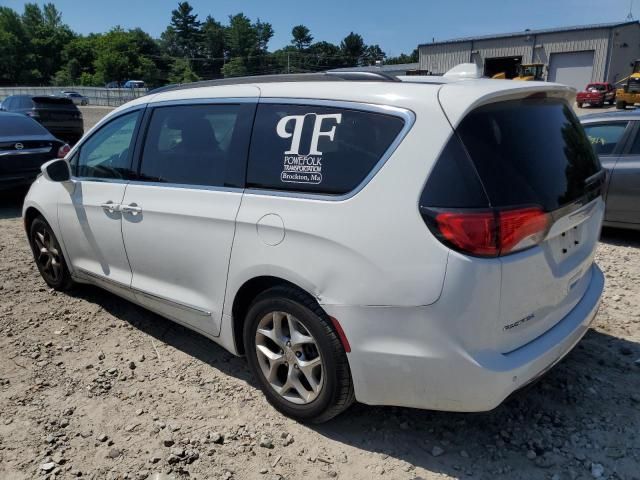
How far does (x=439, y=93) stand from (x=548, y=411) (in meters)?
1.87

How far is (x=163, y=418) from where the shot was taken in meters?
3.01

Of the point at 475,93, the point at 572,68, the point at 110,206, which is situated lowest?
the point at 572,68

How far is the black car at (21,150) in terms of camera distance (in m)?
8.16

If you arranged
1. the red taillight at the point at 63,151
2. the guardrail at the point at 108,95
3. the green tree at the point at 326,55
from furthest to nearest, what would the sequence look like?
the green tree at the point at 326,55 → the guardrail at the point at 108,95 → the red taillight at the point at 63,151

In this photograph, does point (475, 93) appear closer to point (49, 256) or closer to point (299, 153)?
point (299, 153)

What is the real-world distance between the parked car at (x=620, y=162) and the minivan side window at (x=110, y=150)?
198 inches

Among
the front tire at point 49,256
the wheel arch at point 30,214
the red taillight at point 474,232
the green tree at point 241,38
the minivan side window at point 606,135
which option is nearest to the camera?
the red taillight at point 474,232

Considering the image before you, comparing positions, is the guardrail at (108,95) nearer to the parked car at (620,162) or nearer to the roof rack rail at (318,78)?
the parked car at (620,162)

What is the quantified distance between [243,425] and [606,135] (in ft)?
18.2

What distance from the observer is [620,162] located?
5980 mm

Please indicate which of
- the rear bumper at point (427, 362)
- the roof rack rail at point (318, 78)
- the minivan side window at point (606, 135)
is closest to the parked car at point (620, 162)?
the minivan side window at point (606, 135)

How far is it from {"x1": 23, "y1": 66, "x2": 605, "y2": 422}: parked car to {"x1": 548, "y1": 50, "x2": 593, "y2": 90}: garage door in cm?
4796

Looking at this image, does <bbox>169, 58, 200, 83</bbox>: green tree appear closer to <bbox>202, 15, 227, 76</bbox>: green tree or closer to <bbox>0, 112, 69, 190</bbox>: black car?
<bbox>202, 15, 227, 76</bbox>: green tree

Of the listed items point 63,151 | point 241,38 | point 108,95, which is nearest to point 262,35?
point 241,38
